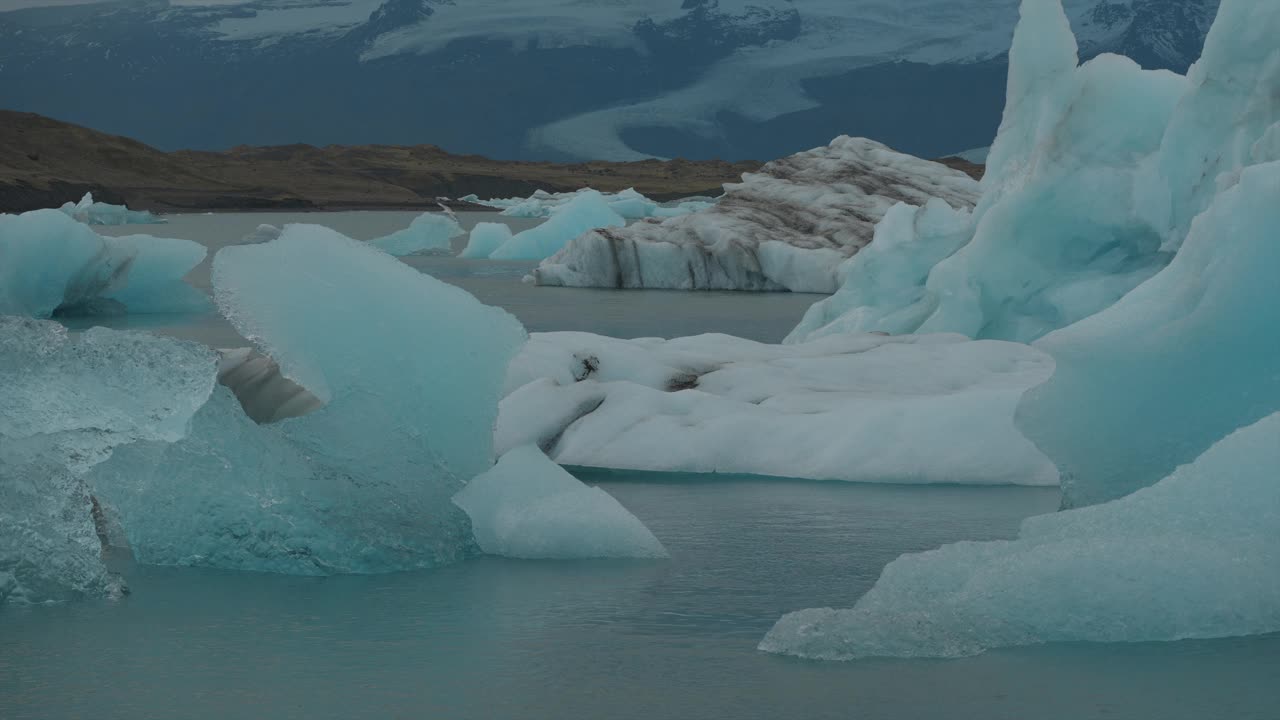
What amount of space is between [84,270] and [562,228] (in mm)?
13504

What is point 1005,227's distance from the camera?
12.9 m

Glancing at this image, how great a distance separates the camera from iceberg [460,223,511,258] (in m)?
32.2

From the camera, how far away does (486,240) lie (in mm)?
32156

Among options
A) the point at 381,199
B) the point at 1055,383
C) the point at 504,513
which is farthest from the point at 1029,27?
the point at 381,199

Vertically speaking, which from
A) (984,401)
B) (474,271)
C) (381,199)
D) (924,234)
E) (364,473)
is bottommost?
(381,199)

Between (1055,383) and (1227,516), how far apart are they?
1.41m

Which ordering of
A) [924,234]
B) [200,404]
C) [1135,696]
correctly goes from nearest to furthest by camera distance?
1. [1135,696]
2. [200,404]
3. [924,234]

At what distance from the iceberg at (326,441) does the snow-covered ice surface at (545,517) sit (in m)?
0.12

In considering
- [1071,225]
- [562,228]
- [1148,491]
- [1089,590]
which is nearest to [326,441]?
[1089,590]

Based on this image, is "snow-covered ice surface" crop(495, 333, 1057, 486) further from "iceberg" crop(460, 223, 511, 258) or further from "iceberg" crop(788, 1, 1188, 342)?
"iceberg" crop(460, 223, 511, 258)

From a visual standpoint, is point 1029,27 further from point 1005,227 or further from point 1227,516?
point 1227,516

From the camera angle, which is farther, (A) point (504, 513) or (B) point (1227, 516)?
(A) point (504, 513)

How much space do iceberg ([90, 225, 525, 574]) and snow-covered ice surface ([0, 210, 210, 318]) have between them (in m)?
12.0


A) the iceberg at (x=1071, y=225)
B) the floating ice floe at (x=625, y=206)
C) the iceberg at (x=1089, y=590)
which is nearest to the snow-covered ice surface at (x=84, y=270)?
the iceberg at (x=1071, y=225)
